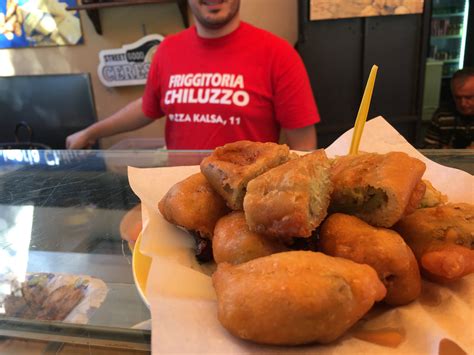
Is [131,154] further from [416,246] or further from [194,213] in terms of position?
[416,246]

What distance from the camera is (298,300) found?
47 centimetres

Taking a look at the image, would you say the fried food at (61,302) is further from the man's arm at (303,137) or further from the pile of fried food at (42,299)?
the man's arm at (303,137)

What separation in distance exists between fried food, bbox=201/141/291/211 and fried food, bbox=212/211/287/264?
5 centimetres

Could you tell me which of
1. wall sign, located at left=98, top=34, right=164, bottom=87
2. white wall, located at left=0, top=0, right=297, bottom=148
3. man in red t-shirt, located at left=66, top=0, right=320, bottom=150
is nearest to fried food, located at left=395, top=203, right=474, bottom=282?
man in red t-shirt, located at left=66, top=0, right=320, bottom=150

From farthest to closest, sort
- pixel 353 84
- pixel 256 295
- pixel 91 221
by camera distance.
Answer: pixel 353 84 → pixel 91 221 → pixel 256 295

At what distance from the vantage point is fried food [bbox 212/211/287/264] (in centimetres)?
59

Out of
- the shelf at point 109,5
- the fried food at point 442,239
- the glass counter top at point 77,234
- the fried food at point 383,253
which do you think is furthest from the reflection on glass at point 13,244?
the shelf at point 109,5

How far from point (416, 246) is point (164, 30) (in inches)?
97.8

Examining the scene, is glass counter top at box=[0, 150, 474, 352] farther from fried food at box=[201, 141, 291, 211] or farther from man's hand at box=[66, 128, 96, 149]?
man's hand at box=[66, 128, 96, 149]

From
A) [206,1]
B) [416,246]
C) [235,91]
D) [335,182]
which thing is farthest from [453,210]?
[206,1]

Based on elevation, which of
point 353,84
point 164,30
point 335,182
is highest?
point 164,30

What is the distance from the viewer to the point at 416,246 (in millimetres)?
634

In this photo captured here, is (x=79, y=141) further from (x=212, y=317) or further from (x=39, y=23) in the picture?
(x=212, y=317)

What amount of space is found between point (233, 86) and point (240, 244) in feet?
4.34
